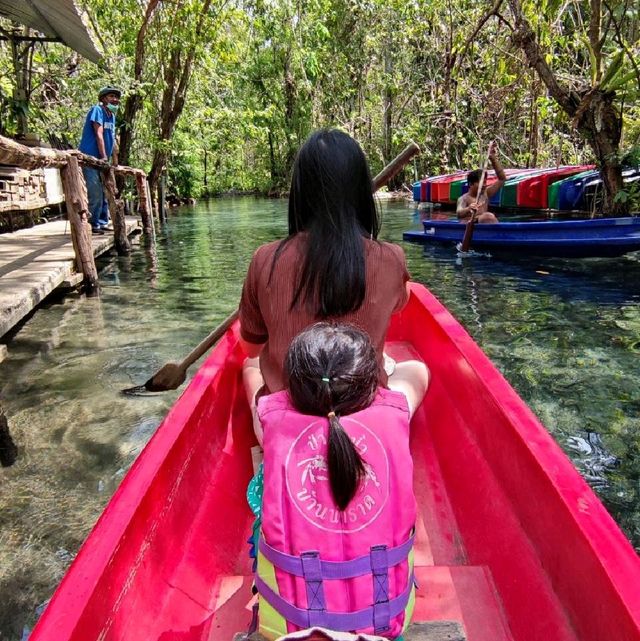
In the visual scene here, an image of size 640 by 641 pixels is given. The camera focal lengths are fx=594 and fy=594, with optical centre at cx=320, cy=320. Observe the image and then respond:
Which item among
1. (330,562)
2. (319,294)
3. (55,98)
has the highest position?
(55,98)

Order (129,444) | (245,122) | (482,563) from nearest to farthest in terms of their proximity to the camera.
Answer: (482,563) < (129,444) < (245,122)

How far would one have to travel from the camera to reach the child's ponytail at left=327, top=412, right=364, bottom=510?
1.18m

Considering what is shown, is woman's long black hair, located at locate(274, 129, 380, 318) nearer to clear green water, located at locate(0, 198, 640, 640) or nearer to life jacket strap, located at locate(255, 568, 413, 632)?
life jacket strap, located at locate(255, 568, 413, 632)

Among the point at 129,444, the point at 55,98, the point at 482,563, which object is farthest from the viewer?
the point at 55,98

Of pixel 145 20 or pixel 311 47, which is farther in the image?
pixel 311 47

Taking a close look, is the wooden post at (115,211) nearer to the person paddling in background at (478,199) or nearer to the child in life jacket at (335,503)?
the person paddling in background at (478,199)

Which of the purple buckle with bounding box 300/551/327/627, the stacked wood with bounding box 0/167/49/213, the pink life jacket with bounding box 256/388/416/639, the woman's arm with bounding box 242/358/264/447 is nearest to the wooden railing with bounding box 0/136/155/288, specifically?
the stacked wood with bounding box 0/167/49/213

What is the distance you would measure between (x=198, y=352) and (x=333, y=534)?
89.6 inches

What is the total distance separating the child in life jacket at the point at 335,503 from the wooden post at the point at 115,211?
755 cm

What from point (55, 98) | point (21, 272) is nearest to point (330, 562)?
point (21, 272)

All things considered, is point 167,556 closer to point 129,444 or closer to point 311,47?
point 129,444

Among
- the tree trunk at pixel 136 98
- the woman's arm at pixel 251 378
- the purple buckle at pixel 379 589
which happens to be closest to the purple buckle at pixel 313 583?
the purple buckle at pixel 379 589

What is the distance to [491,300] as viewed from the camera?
6270 mm

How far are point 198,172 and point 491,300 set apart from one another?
2375 centimetres
